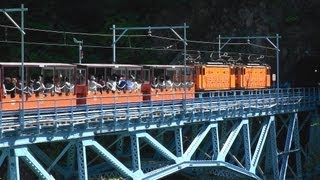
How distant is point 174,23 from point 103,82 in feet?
93.4

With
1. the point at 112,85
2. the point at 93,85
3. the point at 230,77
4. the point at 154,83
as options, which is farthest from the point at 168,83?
the point at 230,77

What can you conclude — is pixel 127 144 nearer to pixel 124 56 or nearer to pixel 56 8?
pixel 124 56

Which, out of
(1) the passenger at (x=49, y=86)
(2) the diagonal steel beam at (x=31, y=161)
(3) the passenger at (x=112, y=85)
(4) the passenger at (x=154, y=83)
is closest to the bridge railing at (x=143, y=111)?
(2) the diagonal steel beam at (x=31, y=161)

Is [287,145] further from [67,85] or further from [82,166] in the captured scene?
[82,166]

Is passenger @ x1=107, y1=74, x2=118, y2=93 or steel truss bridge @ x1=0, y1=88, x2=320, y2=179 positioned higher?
passenger @ x1=107, y1=74, x2=118, y2=93

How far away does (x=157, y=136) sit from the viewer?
138ft

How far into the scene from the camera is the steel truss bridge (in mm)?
28453

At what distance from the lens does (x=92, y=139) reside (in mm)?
31172

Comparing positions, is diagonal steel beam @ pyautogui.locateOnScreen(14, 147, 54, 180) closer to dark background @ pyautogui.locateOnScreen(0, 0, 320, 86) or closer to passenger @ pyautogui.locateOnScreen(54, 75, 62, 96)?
passenger @ pyautogui.locateOnScreen(54, 75, 62, 96)

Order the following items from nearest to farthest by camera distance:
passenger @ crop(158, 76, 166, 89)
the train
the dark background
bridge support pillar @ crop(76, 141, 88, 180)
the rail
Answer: the rail → bridge support pillar @ crop(76, 141, 88, 180) → the train → passenger @ crop(158, 76, 166, 89) → the dark background

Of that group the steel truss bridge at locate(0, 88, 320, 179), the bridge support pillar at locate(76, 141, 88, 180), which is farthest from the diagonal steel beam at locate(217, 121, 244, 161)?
the bridge support pillar at locate(76, 141, 88, 180)

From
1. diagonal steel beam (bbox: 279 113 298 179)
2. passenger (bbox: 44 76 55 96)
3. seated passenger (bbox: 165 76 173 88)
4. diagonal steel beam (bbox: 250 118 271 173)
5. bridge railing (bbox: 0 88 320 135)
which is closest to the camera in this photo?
bridge railing (bbox: 0 88 320 135)

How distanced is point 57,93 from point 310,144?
79.1 feet

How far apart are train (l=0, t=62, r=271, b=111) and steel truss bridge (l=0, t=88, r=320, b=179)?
124 centimetres
